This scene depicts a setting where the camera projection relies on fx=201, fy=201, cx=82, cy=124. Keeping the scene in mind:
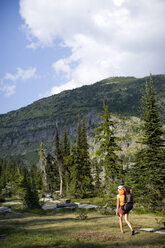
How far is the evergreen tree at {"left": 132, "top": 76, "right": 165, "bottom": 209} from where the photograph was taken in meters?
23.0

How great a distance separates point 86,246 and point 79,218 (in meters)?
10.6

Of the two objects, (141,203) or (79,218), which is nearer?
(79,218)

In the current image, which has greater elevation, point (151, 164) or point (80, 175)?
point (151, 164)

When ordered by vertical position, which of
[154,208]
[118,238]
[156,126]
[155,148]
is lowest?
[154,208]

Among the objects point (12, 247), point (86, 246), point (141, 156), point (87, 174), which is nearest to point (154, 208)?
point (141, 156)

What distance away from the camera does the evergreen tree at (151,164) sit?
2298cm

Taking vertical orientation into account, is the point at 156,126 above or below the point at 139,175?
above

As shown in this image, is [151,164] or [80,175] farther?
[80,175]

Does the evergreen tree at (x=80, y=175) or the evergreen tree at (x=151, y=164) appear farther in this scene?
the evergreen tree at (x=80, y=175)

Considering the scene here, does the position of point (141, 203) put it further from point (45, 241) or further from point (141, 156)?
point (45, 241)

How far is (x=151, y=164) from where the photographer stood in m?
24.1

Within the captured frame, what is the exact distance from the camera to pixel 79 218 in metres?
18.2

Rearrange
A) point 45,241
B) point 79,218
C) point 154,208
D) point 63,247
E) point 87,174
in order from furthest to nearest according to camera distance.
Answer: point 87,174, point 154,208, point 79,218, point 45,241, point 63,247

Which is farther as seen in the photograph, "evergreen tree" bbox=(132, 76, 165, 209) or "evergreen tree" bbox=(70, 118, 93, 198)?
"evergreen tree" bbox=(70, 118, 93, 198)
